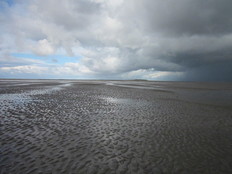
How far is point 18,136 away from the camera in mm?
9875

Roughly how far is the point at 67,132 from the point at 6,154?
4052 millimetres

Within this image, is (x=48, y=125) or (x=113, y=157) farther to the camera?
(x=48, y=125)

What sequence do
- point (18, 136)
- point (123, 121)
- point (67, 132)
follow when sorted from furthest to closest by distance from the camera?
1. point (123, 121)
2. point (67, 132)
3. point (18, 136)

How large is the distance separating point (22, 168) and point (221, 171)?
31.5ft

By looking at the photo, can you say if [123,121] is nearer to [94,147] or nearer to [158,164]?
[94,147]

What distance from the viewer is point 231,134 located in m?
11.1

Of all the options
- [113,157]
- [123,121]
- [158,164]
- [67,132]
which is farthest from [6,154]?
[123,121]

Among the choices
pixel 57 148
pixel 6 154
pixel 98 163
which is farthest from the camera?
pixel 57 148

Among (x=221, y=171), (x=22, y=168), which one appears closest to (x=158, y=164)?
(x=221, y=171)

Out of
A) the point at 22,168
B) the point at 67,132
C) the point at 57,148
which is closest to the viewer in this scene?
the point at 22,168

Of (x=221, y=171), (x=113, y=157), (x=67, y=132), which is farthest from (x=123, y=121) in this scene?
(x=221, y=171)

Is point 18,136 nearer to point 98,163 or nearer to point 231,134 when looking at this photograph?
point 98,163

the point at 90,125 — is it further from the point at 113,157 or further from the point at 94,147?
the point at 113,157

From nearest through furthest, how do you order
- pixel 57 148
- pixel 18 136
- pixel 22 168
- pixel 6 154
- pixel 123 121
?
pixel 22 168 < pixel 6 154 < pixel 57 148 < pixel 18 136 < pixel 123 121
